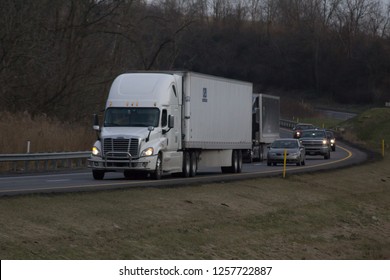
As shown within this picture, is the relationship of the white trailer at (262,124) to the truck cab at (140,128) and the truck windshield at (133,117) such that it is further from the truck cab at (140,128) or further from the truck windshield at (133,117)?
the truck windshield at (133,117)

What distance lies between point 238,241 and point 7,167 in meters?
20.5

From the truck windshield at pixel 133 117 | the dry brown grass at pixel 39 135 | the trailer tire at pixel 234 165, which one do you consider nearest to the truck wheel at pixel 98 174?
the truck windshield at pixel 133 117

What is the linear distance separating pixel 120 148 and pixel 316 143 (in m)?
31.5

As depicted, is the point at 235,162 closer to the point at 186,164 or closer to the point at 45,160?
the point at 186,164

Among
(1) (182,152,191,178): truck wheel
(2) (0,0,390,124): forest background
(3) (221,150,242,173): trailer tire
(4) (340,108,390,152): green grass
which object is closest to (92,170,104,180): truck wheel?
(1) (182,152,191,178): truck wheel

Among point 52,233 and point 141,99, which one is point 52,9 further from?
point 52,233

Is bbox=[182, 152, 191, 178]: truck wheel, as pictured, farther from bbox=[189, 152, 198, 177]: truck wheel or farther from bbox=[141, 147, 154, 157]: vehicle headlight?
bbox=[141, 147, 154, 157]: vehicle headlight

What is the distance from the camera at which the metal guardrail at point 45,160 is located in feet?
124

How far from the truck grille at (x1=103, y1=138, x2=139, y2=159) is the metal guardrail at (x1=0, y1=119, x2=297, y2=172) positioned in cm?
852

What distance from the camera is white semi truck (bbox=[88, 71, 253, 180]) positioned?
29.8 m

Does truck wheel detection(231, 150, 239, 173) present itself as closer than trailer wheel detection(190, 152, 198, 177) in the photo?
No

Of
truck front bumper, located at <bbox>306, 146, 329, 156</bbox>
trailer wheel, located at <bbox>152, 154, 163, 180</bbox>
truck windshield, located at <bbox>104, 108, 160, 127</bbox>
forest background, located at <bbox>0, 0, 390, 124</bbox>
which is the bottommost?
truck front bumper, located at <bbox>306, 146, 329, 156</bbox>

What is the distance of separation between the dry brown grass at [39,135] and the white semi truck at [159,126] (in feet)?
35.4

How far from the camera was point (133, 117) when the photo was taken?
30719mm
